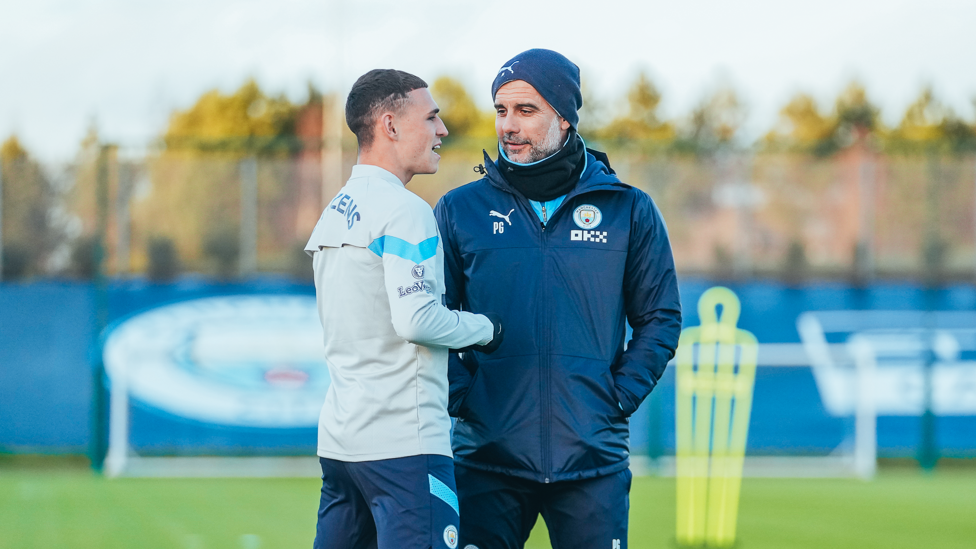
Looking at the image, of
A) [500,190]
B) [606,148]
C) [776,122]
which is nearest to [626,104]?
[776,122]

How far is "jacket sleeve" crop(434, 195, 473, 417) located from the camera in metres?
3.07

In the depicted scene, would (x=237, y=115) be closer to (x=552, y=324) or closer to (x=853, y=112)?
(x=853, y=112)

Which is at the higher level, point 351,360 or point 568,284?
point 568,284

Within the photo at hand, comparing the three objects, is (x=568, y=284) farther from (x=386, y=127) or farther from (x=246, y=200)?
(x=246, y=200)

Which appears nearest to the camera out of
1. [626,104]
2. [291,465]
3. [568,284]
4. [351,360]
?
[351,360]

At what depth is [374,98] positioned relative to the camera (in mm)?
2873

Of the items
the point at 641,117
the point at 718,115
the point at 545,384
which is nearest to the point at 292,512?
the point at 545,384

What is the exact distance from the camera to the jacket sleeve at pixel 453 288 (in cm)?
307

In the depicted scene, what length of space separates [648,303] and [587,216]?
0.32 meters

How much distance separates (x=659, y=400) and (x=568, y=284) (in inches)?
260

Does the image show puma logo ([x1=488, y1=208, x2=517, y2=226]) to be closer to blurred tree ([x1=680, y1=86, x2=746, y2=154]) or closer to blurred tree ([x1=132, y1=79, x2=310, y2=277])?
blurred tree ([x1=132, y1=79, x2=310, y2=277])

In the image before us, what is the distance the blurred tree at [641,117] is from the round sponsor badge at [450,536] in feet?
85.8

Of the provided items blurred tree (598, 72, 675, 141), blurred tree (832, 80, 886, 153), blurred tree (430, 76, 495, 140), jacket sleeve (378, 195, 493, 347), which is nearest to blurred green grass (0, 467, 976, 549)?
jacket sleeve (378, 195, 493, 347)

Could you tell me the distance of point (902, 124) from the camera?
2616 centimetres
